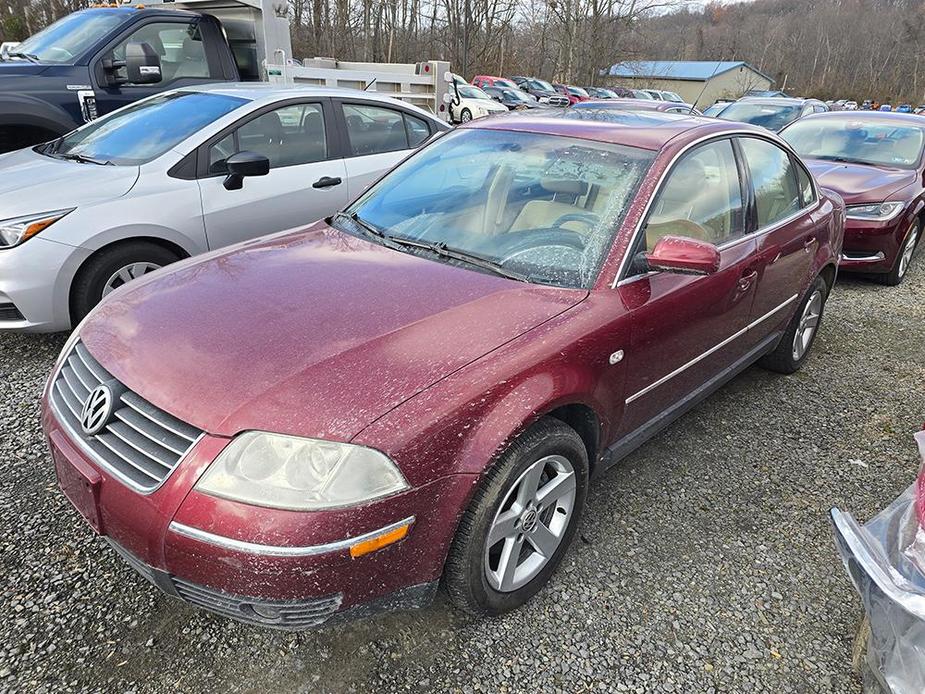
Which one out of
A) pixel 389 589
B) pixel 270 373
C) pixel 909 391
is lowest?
pixel 909 391

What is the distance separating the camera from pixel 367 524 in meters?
1.67

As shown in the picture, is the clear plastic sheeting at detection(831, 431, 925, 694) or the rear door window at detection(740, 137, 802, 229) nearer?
the clear plastic sheeting at detection(831, 431, 925, 694)

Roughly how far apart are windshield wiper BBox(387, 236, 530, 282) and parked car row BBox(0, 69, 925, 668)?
0.6 inches

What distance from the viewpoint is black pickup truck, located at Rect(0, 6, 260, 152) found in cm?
516

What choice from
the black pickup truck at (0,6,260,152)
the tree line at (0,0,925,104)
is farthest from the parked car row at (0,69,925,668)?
the tree line at (0,0,925,104)

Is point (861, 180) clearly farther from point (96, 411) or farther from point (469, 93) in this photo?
point (469, 93)

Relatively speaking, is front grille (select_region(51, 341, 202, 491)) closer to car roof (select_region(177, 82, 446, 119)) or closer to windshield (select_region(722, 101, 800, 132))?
car roof (select_region(177, 82, 446, 119))

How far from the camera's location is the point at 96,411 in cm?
192

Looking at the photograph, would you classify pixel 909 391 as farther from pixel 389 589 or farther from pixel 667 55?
pixel 667 55

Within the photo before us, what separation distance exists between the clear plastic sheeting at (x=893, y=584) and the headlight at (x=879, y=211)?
16.2 feet

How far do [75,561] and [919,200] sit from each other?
743 cm

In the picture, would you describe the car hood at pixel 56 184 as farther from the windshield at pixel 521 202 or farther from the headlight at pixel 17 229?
the windshield at pixel 521 202

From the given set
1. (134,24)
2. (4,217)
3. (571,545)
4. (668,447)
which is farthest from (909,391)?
(134,24)

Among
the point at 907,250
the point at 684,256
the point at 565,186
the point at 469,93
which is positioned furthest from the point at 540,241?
the point at 469,93
